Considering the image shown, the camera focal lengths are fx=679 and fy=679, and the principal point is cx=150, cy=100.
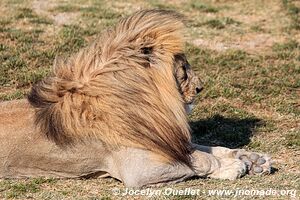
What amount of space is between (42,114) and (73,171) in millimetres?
473

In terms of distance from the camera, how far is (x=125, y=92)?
4801mm

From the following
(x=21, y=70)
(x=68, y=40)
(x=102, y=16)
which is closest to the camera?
(x=21, y=70)

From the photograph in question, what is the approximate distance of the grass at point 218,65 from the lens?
4.99 meters

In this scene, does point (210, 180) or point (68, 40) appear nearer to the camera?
point (210, 180)

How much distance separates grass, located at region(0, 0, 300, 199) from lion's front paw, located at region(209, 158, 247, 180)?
0.07 meters

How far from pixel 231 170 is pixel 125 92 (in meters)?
0.99

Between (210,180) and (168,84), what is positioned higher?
(168,84)

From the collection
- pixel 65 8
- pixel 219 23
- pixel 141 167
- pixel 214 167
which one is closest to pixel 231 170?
pixel 214 167

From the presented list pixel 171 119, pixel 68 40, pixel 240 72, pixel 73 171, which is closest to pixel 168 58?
pixel 171 119

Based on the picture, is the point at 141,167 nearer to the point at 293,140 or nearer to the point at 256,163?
the point at 256,163

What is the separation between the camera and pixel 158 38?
5023 mm

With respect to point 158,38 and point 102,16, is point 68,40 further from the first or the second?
point 158,38

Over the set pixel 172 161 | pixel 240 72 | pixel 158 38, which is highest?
pixel 158 38

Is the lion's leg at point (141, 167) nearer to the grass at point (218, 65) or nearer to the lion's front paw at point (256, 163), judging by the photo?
the grass at point (218, 65)
